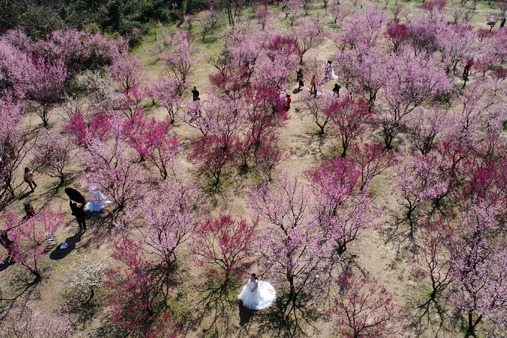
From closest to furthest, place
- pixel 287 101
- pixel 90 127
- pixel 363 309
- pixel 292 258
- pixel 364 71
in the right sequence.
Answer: pixel 292 258 → pixel 363 309 → pixel 90 127 → pixel 364 71 → pixel 287 101

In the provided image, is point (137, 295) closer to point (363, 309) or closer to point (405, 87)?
point (363, 309)

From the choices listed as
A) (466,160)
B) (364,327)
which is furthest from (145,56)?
(364,327)

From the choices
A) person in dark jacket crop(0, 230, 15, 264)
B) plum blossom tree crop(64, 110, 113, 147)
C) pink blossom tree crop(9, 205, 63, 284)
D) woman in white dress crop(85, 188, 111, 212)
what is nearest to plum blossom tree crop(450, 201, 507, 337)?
woman in white dress crop(85, 188, 111, 212)

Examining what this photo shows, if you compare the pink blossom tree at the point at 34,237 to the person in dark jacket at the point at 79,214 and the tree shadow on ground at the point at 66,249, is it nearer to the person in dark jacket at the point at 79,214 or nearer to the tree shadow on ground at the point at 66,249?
the tree shadow on ground at the point at 66,249

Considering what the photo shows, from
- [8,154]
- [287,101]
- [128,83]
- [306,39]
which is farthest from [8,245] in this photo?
[306,39]

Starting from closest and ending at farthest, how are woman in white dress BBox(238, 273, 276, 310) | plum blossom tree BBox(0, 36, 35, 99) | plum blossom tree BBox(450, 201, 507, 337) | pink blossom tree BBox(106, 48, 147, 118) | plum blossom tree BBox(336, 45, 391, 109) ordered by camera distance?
plum blossom tree BBox(450, 201, 507, 337) < woman in white dress BBox(238, 273, 276, 310) < plum blossom tree BBox(336, 45, 391, 109) < plum blossom tree BBox(0, 36, 35, 99) < pink blossom tree BBox(106, 48, 147, 118)

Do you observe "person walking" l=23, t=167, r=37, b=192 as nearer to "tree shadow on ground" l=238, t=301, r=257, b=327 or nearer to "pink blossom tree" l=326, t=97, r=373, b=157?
"tree shadow on ground" l=238, t=301, r=257, b=327

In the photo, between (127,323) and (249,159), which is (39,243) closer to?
(127,323)
